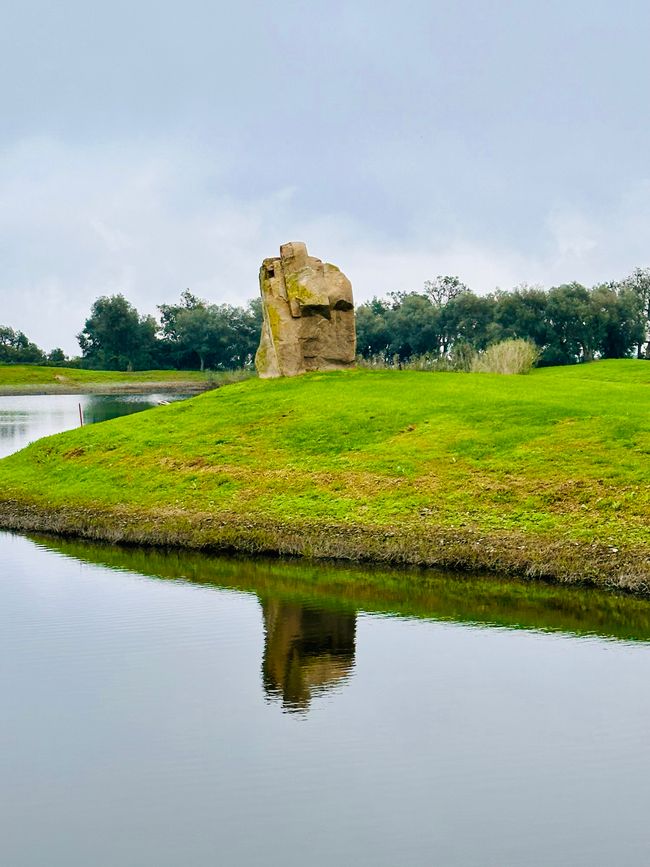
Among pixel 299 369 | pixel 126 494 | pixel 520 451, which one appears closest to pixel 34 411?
pixel 299 369

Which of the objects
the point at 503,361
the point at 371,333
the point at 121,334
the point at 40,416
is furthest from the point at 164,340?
the point at 503,361

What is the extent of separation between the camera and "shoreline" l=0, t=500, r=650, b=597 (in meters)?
18.9

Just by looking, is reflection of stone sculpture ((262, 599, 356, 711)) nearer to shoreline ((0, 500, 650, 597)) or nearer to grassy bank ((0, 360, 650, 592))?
shoreline ((0, 500, 650, 597))

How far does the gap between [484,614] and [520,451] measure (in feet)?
26.8

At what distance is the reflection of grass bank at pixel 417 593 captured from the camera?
16.6 meters

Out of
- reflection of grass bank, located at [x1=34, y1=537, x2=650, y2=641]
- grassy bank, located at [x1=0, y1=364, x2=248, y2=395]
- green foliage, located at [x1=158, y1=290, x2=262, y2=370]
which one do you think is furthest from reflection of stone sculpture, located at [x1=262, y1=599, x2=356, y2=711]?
green foliage, located at [x1=158, y1=290, x2=262, y2=370]

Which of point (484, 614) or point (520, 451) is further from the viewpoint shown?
point (520, 451)

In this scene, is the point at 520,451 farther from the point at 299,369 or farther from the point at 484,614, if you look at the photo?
the point at 299,369

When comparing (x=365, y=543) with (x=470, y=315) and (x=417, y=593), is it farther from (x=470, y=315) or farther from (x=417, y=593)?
(x=470, y=315)

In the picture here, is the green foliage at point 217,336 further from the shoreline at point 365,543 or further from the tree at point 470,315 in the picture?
the shoreline at point 365,543

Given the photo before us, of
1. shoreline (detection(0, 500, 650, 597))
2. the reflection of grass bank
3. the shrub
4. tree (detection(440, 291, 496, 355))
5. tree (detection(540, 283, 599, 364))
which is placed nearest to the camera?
the reflection of grass bank

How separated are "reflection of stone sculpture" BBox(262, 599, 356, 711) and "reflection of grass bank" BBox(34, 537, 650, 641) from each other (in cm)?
71

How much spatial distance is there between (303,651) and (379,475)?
33.2ft

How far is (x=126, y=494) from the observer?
2698 cm
